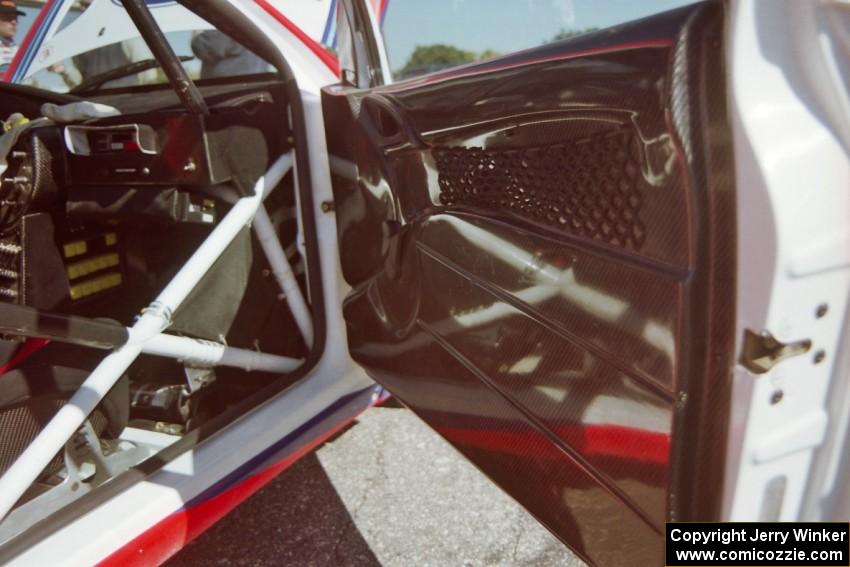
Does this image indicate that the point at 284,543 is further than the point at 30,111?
No

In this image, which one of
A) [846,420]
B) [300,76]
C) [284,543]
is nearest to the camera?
[846,420]

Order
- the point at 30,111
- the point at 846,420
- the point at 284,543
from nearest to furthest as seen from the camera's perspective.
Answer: the point at 846,420 < the point at 284,543 < the point at 30,111

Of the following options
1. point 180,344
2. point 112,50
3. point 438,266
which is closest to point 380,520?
point 180,344

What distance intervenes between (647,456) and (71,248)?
1590 millimetres

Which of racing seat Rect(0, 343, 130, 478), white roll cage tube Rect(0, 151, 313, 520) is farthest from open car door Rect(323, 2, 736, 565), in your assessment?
racing seat Rect(0, 343, 130, 478)

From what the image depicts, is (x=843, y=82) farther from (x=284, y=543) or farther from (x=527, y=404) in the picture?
(x=284, y=543)

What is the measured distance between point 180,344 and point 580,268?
39.9 inches

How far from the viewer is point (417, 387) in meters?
1.36

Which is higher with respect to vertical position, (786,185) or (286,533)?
(786,185)

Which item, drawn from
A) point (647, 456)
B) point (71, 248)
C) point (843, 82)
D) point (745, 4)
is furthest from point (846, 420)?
point (71, 248)

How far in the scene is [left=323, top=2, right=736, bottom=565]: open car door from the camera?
0.76m

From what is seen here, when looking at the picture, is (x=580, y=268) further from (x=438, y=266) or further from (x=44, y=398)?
(x=44, y=398)

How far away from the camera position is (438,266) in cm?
124

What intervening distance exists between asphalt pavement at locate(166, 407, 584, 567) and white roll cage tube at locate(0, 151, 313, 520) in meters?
0.49
